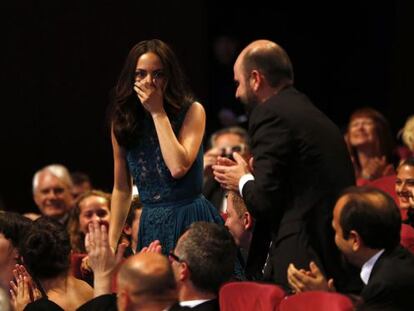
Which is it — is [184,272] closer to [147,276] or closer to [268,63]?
[147,276]

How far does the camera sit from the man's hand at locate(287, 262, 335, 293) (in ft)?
12.0

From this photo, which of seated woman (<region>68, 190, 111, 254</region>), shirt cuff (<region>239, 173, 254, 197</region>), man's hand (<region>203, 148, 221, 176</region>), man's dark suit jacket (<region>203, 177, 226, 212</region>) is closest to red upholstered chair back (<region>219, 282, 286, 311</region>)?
shirt cuff (<region>239, 173, 254, 197</region>)

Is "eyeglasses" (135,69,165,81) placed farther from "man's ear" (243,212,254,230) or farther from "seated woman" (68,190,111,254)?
"seated woman" (68,190,111,254)

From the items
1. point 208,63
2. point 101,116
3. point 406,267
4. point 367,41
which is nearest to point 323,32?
point 367,41

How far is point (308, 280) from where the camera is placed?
3.66 m

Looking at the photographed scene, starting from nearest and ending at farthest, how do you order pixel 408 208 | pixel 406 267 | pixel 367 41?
pixel 406 267
pixel 408 208
pixel 367 41

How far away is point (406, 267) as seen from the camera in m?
3.60

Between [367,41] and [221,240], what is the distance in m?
5.09

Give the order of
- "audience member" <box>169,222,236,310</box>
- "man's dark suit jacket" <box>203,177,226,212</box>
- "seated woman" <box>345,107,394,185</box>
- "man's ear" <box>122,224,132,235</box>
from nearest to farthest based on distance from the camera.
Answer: "audience member" <box>169,222,236,310</box>, "man's ear" <box>122,224,132,235</box>, "man's dark suit jacket" <box>203,177,226,212</box>, "seated woman" <box>345,107,394,185</box>

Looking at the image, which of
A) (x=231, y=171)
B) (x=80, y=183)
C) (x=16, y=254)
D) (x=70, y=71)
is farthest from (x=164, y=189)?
(x=70, y=71)

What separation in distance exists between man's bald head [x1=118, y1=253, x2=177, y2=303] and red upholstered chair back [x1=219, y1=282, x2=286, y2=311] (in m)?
0.32

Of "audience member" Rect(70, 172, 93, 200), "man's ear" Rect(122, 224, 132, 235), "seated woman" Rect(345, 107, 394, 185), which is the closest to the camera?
"man's ear" Rect(122, 224, 132, 235)

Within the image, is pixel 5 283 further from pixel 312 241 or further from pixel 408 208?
pixel 408 208

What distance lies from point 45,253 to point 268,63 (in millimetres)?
1080
